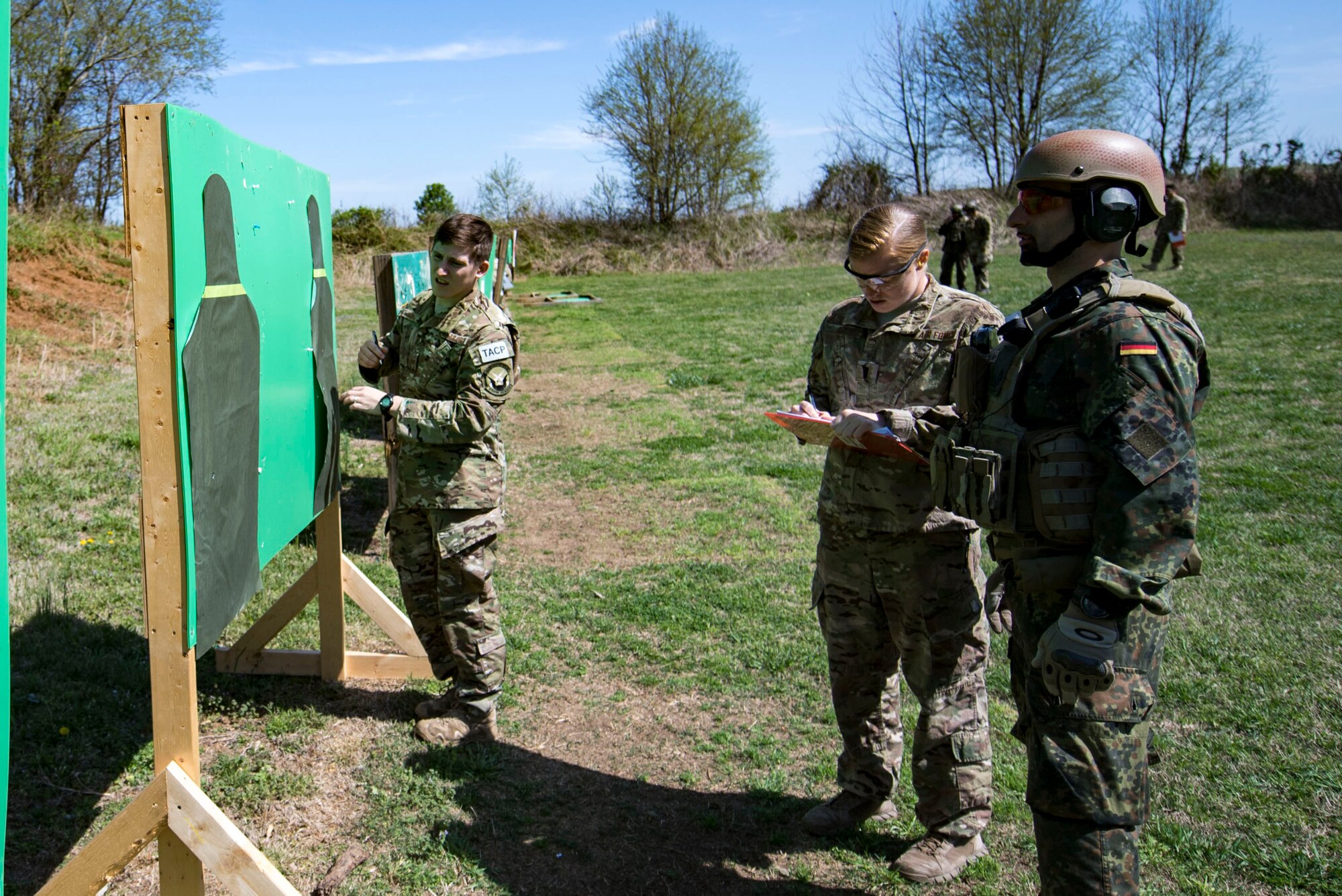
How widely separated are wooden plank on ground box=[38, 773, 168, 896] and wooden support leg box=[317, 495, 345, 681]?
1946mm

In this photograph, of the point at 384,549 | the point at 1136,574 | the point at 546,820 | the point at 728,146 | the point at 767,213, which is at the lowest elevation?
the point at 546,820

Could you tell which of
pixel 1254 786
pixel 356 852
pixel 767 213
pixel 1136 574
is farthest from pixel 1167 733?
pixel 767 213

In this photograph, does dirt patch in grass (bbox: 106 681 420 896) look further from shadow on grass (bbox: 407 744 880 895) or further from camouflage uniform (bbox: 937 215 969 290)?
camouflage uniform (bbox: 937 215 969 290)

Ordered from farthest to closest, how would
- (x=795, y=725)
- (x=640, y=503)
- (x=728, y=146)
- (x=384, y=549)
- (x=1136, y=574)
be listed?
(x=728, y=146) → (x=640, y=503) → (x=384, y=549) → (x=795, y=725) → (x=1136, y=574)

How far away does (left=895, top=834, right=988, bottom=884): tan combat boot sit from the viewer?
3.23 m

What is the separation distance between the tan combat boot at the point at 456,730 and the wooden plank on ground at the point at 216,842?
60.4 inches

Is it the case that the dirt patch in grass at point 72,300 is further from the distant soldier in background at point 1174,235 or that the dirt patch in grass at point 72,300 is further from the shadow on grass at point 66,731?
the distant soldier in background at point 1174,235

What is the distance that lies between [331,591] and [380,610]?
10.3 inches

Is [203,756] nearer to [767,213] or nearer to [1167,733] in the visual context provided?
[1167,733]

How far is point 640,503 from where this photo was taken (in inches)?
306

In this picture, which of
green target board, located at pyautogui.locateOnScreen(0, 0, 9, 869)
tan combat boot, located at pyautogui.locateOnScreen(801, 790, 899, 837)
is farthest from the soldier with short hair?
green target board, located at pyautogui.locateOnScreen(0, 0, 9, 869)

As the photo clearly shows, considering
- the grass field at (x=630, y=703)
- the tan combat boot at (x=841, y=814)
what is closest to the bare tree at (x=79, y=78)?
the grass field at (x=630, y=703)

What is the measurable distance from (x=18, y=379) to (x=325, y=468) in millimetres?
7455

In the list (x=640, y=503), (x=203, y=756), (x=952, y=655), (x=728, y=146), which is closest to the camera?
(x=952, y=655)
